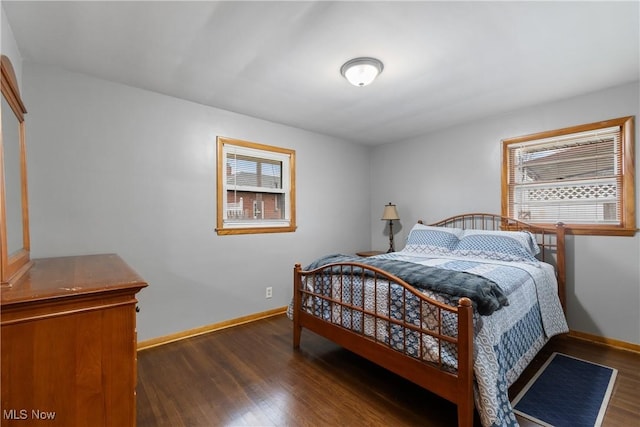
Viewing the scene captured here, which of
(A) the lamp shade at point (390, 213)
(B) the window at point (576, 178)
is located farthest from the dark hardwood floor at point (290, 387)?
(A) the lamp shade at point (390, 213)

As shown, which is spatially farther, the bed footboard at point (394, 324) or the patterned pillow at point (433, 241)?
the patterned pillow at point (433, 241)

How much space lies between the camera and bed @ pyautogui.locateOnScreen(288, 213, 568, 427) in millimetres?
1446

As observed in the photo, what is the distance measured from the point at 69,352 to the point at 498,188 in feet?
12.5

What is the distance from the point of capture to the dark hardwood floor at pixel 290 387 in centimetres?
167

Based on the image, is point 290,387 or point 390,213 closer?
point 290,387

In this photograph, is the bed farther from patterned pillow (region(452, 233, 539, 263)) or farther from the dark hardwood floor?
the dark hardwood floor

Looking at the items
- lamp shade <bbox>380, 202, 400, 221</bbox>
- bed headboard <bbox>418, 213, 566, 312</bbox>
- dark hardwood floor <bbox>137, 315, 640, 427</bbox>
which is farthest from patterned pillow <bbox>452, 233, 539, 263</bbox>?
lamp shade <bbox>380, 202, 400, 221</bbox>

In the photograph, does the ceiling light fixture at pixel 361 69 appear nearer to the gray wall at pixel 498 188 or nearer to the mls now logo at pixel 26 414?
the gray wall at pixel 498 188

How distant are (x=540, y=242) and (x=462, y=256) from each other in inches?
33.1

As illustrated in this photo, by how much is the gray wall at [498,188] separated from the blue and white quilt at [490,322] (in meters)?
0.40

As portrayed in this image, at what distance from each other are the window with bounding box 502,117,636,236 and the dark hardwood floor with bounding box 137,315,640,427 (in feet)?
3.94

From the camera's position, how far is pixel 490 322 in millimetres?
1539

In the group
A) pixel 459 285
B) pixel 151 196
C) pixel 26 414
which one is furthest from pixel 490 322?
pixel 151 196

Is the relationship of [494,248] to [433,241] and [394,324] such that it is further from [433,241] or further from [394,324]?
[394,324]
